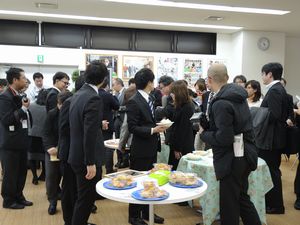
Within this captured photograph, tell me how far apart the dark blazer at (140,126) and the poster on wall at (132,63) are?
16.8 ft

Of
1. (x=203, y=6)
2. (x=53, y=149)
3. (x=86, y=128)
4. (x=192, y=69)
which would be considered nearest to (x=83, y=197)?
(x=86, y=128)

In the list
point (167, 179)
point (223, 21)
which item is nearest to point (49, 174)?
point (167, 179)

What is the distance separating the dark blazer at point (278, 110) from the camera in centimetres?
334

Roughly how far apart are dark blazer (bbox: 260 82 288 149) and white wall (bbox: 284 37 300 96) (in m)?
6.47

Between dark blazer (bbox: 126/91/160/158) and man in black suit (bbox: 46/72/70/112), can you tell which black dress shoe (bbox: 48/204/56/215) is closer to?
man in black suit (bbox: 46/72/70/112)

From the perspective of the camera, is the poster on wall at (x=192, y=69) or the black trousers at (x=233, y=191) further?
the poster on wall at (x=192, y=69)

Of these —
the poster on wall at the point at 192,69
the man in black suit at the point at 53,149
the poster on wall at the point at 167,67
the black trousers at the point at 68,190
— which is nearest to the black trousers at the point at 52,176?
the man in black suit at the point at 53,149

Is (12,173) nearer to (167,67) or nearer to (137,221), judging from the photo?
(137,221)

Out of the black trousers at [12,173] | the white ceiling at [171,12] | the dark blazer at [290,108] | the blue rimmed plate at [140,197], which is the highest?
the white ceiling at [171,12]

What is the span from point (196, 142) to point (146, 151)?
1.54 meters

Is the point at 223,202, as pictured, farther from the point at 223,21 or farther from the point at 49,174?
the point at 223,21

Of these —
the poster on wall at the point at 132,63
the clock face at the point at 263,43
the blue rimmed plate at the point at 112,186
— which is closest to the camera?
the blue rimmed plate at the point at 112,186

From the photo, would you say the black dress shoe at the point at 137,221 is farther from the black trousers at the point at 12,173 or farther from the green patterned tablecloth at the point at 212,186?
the black trousers at the point at 12,173

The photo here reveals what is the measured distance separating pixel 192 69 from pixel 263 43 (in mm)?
1934
